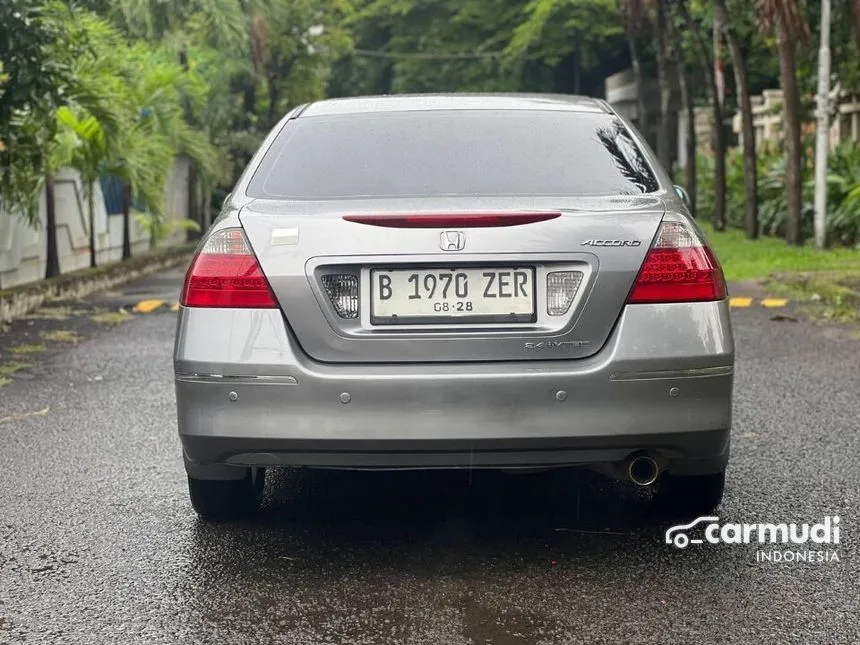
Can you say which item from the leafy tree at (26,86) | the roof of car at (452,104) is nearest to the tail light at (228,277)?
the roof of car at (452,104)

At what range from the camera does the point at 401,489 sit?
523cm

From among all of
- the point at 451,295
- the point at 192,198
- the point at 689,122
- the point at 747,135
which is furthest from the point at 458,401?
the point at 192,198

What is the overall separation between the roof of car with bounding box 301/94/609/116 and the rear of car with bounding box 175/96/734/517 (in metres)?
0.82

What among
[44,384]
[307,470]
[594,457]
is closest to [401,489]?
[307,470]

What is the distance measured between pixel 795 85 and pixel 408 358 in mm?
15321

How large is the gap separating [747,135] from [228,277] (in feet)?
57.5

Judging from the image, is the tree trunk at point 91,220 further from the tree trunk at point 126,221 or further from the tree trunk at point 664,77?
the tree trunk at point 664,77

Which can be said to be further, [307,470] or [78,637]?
[307,470]

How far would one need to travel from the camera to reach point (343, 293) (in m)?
4.06

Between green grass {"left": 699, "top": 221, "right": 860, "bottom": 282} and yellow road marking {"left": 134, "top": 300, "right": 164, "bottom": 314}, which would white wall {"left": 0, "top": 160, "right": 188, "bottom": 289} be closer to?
yellow road marking {"left": 134, "top": 300, "right": 164, "bottom": 314}

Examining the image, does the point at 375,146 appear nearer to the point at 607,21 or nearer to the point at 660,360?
the point at 660,360

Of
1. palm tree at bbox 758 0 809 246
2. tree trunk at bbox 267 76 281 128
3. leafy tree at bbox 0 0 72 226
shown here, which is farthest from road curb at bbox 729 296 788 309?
tree trunk at bbox 267 76 281 128

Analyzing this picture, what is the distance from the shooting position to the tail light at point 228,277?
13.5ft

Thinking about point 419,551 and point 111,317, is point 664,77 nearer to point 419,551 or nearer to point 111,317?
point 111,317
